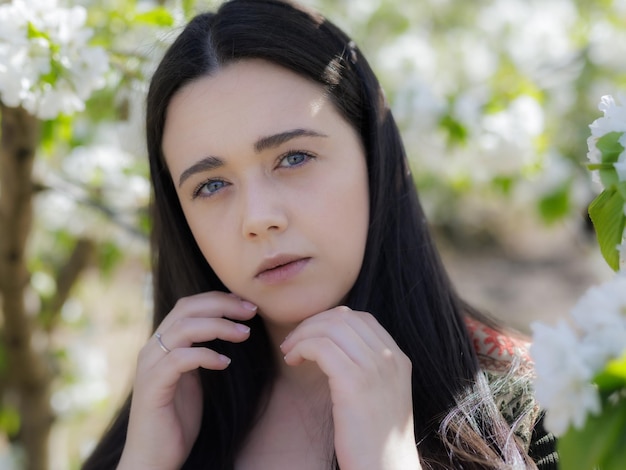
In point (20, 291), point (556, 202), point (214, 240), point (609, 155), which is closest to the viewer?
point (609, 155)

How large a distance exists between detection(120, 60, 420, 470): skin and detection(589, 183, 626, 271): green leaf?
41cm

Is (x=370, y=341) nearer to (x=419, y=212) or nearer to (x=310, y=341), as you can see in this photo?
(x=310, y=341)

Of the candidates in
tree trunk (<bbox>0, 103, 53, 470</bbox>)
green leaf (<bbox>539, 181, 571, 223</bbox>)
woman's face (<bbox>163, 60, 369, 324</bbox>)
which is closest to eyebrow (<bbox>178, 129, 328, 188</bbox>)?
woman's face (<bbox>163, 60, 369, 324</bbox>)

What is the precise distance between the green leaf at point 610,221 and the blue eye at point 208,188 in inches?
27.6

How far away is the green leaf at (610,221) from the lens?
0.89m

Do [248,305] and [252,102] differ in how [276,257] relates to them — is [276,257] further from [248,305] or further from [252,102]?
[252,102]

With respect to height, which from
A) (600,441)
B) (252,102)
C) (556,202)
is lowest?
(600,441)

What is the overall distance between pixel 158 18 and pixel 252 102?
1.79 ft

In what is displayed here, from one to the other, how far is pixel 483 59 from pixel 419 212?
10.0 feet

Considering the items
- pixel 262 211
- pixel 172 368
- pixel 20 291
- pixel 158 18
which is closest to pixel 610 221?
pixel 262 211

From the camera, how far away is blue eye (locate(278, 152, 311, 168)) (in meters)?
1.35

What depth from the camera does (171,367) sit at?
1.42 m

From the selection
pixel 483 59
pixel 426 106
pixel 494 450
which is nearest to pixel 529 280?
pixel 483 59

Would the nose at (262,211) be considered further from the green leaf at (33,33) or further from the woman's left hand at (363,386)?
the green leaf at (33,33)
